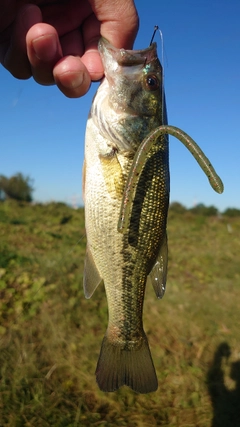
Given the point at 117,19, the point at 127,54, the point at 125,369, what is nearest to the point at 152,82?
the point at 127,54

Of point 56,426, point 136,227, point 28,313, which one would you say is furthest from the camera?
point 28,313

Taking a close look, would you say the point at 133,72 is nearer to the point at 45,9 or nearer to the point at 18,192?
the point at 45,9

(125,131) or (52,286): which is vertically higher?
(125,131)

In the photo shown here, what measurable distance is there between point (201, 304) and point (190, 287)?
1.09m

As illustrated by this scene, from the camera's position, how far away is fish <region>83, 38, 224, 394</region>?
83.4 inches

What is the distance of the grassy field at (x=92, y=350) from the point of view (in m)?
4.05

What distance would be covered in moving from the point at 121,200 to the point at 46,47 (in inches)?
33.6

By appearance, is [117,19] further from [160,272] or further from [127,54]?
[160,272]

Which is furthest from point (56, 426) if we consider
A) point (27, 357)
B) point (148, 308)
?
point (148, 308)

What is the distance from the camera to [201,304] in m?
6.42

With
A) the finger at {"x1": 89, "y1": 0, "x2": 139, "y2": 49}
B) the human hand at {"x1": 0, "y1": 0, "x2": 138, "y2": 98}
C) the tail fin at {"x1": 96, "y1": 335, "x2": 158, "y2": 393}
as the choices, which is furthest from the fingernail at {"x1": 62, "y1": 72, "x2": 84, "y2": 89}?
the tail fin at {"x1": 96, "y1": 335, "x2": 158, "y2": 393}

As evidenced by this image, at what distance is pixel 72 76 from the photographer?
211 cm

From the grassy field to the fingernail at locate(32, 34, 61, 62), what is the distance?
1087 millimetres

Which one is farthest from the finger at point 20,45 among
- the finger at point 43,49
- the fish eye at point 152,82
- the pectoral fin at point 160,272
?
the pectoral fin at point 160,272
